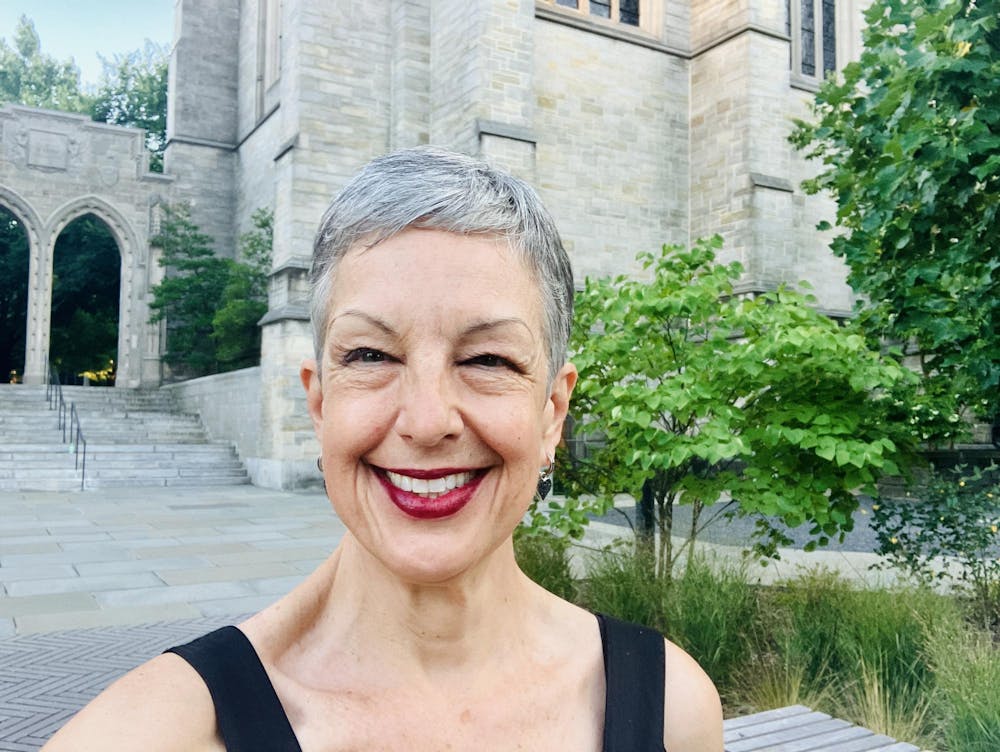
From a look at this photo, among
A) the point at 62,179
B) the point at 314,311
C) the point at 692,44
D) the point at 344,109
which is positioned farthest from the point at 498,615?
the point at 62,179

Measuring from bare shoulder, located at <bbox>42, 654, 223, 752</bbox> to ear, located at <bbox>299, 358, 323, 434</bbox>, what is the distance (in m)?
0.33

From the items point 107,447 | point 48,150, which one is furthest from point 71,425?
point 48,150

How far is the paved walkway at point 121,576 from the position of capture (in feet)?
14.5

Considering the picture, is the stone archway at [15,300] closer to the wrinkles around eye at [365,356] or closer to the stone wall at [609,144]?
the stone wall at [609,144]

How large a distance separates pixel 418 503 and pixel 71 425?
18173 millimetres

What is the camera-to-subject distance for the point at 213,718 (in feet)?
3.02

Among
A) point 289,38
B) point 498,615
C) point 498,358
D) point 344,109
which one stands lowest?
point 498,615

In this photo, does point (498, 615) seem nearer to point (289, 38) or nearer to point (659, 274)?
point (659, 274)

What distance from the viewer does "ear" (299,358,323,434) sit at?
1.09 meters

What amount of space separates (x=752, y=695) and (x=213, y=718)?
382cm

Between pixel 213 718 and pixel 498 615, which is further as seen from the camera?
pixel 498 615

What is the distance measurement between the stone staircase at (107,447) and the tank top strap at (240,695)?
15.2m

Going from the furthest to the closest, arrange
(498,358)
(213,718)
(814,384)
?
(814,384)
(498,358)
(213,718)

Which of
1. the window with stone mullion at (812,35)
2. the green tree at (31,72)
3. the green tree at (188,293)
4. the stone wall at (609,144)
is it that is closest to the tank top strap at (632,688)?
the stone wall at (609,144)
